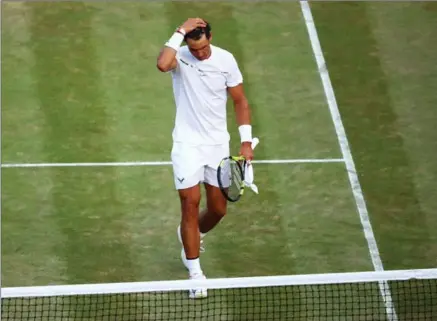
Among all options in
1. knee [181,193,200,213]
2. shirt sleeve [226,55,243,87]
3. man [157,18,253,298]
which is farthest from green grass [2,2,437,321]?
shirt sleeve [226,55,243,87]

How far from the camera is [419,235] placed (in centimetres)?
1298

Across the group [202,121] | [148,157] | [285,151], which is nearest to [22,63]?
[148,157]

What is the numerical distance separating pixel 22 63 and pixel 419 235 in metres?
5.43

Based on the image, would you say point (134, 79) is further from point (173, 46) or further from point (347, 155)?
point (173, 46)

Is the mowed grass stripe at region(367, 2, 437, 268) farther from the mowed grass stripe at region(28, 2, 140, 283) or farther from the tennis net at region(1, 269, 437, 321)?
the mowed grass stripe at region(28, 2, 140, 283)

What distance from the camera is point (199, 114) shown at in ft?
38.0

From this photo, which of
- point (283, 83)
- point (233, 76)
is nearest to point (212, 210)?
point (233, 76)

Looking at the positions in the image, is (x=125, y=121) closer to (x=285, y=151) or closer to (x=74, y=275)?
(x=285, y=151)

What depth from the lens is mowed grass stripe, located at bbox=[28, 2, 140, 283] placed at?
12.5 m

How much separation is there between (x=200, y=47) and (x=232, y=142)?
3095 millimetres

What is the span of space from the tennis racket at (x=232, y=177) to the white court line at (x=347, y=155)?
5.84 feet

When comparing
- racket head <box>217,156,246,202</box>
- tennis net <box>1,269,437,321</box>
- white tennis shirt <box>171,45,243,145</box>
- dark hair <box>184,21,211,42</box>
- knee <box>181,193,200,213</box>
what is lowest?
tennis net <box>1,269,437,321</box>

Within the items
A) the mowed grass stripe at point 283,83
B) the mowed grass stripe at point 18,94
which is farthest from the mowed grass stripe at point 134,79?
the mowed grass stripe at point 283,83

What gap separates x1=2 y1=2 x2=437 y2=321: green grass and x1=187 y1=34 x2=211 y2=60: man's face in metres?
2.24
